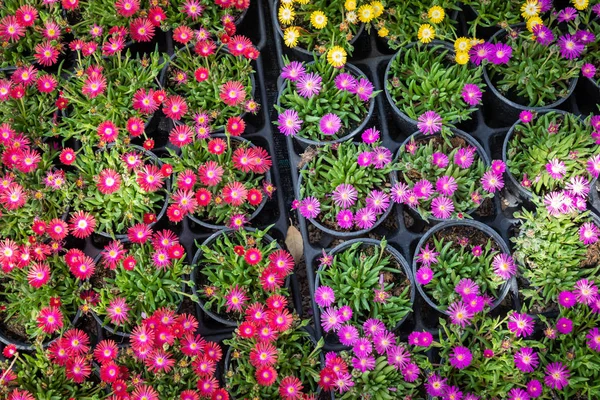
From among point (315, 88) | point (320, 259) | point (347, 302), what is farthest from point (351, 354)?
point (315, 88)

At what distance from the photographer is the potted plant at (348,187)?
2.70 m

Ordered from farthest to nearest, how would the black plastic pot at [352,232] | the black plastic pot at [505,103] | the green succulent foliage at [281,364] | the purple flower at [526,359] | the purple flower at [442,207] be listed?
the black plastic pot at [505,103], the black plastic pot at [352,232], the purple flower at [442,207], the green succulent foliage at [281,364], the purple flower at [526,359]

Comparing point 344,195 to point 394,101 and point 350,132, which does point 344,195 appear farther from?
point 394,101

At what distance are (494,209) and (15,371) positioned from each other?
101 inches

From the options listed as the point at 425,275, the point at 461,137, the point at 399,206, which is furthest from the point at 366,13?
the point at 425,275

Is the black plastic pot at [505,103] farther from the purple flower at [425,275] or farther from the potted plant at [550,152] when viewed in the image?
the purple flower at [425,275]

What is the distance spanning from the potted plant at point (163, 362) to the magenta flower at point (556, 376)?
4.82ft

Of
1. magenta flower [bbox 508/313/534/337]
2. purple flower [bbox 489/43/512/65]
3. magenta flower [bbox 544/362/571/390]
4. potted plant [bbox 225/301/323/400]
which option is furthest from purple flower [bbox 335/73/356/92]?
magenta flower [bbox 544/362/571/390]

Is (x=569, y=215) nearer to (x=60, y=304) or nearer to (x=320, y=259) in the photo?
(x=320, y=259)

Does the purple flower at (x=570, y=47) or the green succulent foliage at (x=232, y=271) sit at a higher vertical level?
the purple flower at (x=570, y=47)

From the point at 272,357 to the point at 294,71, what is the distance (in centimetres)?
142

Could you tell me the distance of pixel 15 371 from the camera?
2.63 meters

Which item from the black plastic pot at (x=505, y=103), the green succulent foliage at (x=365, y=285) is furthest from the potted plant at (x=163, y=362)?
the black plastic pot at (x=505, y=103)

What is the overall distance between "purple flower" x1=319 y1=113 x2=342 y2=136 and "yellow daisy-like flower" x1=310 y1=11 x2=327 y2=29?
1.60 feet
